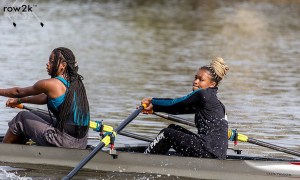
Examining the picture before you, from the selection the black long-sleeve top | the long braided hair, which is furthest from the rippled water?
the long braided hair

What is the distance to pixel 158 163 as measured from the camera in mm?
12664

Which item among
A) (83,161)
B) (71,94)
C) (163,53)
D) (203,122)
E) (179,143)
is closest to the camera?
(83,161)

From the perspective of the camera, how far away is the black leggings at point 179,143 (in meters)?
12.5

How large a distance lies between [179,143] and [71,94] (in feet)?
5.57

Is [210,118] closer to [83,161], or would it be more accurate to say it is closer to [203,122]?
[203,122]

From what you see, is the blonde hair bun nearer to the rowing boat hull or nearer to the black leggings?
the black leggings

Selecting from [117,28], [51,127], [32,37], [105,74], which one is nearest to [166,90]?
[105,74]

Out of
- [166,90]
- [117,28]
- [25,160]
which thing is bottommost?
[25,160]

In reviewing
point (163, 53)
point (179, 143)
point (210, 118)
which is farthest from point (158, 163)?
point (163, 53)

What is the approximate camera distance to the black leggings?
41.2 feet

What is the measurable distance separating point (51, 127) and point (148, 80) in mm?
11784

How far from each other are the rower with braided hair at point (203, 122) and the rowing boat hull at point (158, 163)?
200 millimetres

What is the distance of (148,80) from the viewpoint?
81.5ft

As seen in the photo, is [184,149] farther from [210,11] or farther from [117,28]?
[210,11]
